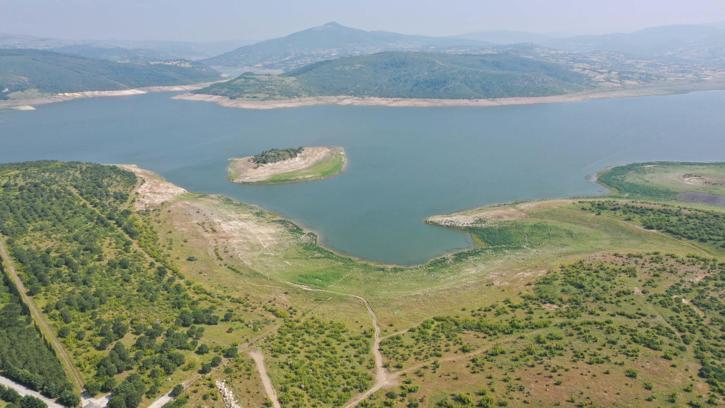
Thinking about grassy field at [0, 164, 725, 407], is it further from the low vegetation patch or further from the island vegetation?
the island vegetation

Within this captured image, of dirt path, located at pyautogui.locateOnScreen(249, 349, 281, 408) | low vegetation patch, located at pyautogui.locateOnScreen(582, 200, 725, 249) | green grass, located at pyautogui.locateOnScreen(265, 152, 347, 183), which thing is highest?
green grass, located at pyautogui.locateOnScreen(265, 152, 347, 183)

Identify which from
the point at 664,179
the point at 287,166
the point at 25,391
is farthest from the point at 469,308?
the point at 664,179

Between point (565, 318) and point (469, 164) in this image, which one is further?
point (469, 164)

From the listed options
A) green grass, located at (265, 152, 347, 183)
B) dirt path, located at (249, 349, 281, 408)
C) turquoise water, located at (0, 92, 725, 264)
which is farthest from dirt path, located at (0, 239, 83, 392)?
green grass, located at (265, 152, 347, 183)

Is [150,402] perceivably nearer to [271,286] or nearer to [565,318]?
[271,286]

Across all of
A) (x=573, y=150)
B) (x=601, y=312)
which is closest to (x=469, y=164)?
(x=573, y=150)

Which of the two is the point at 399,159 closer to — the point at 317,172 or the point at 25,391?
the point at 317,172
